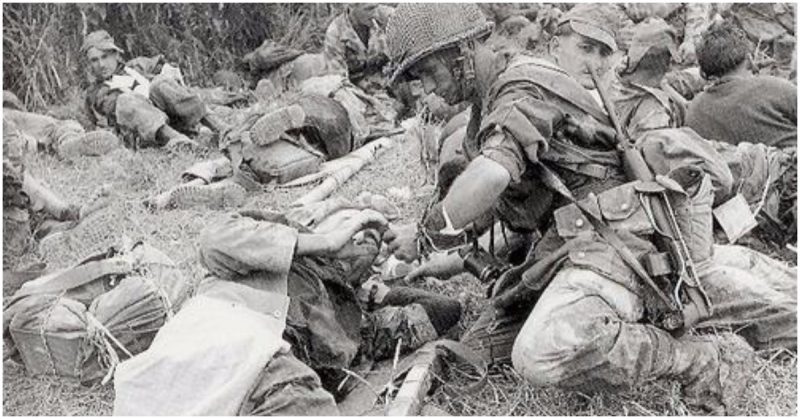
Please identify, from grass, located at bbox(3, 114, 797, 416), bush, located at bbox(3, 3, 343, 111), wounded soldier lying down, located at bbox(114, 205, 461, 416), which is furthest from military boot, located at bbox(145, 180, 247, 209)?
bush, located at bbox(3, 3, 343, 111)

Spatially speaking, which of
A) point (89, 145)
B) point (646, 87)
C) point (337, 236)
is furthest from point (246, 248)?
point (89, 145)

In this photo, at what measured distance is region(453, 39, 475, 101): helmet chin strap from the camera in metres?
3.97

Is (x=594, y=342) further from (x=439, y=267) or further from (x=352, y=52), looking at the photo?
(x=352, y=52)

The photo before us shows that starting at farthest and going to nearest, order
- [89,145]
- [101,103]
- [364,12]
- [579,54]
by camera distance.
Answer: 1. [364,12]
2. [101,103]
3. [89,145]
4. [579,54]

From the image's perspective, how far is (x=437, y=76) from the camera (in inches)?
158

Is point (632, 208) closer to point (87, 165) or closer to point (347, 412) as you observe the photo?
point (347, 412)

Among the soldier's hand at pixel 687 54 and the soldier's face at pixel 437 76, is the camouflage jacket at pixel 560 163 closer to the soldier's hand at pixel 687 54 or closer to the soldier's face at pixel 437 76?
the soldier's face at pixel 437 76

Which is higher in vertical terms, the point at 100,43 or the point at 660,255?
the point at 660,255

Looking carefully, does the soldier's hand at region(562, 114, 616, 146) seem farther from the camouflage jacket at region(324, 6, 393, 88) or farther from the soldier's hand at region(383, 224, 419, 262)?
the camouflage jacket at region(324, 6, 393, 88)

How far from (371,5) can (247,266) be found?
27.0 feet

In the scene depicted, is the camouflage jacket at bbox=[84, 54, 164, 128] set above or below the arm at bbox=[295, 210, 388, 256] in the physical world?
below

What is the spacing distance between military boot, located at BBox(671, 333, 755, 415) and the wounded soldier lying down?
3.87 ft

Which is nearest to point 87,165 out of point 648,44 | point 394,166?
point 394,166

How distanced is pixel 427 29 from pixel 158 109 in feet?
20.7
